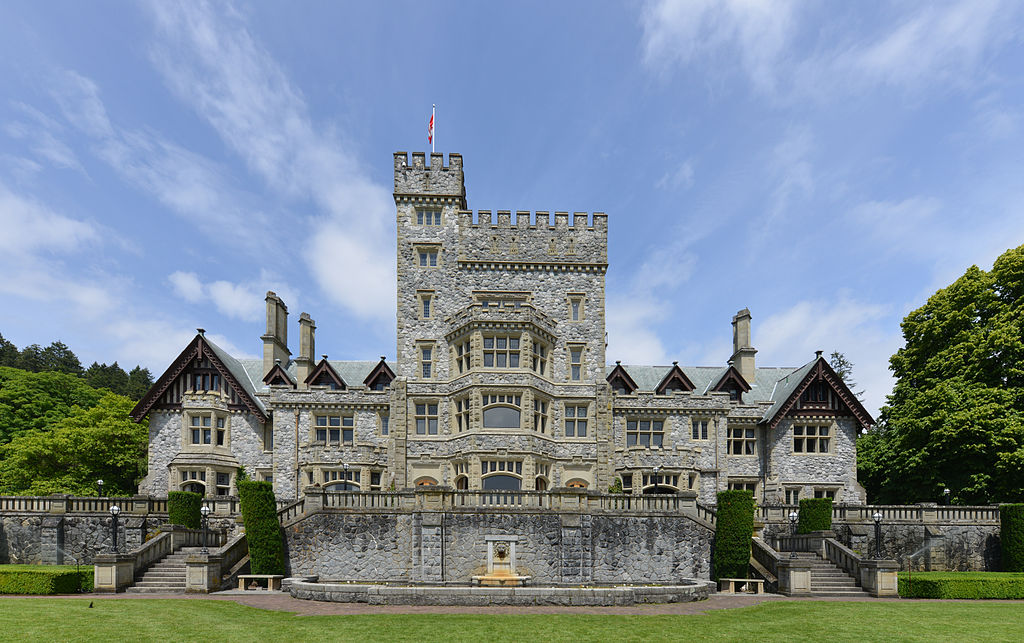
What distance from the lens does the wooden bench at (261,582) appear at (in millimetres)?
22406

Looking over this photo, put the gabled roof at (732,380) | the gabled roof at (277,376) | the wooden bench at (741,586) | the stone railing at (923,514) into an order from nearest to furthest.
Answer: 1. the wooden bench at (741,586)
2. the stone railing at (923,514)
3. the gabled roof at (732,380)
4. the gabled roof at (277,376)

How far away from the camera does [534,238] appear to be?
36.8m

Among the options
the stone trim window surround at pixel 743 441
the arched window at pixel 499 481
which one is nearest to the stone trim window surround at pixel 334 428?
the arched window at pixel 499 481

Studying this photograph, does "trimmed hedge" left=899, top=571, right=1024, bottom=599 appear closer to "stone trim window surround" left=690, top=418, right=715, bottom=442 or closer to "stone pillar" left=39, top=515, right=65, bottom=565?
"stone trim window surround" left=690, top=418, right=715, bottom=442

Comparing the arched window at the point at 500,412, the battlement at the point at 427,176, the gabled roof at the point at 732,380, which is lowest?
the arched window at the point at 500,412

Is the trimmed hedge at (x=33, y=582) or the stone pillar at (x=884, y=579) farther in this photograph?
the stone pillar at (x=884, y=579)

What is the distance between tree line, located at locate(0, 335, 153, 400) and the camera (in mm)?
84812

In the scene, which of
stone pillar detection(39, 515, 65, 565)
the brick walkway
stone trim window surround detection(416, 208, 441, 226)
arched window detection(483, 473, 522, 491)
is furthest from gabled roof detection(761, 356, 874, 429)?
stone pillar detection(39, 515, 65, 565)

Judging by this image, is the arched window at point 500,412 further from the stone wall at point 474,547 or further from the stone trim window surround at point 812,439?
the stone trim window surround at point 812,439

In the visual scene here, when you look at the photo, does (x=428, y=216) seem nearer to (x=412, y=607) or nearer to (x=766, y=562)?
(x=412, y=607)

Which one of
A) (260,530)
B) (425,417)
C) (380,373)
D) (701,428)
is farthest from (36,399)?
(701,428)

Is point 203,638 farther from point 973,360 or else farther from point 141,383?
point 141,383

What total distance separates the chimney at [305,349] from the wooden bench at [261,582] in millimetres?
19352

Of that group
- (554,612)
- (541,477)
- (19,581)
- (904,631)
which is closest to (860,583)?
(904,631)
